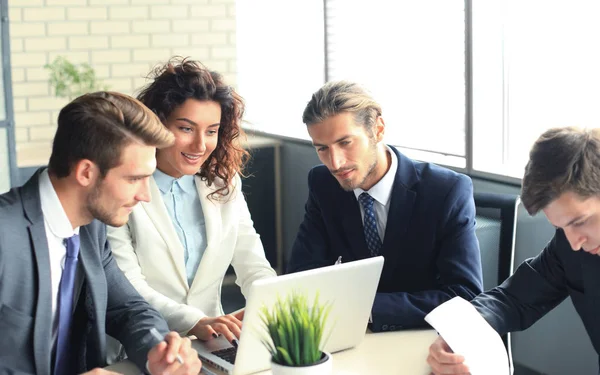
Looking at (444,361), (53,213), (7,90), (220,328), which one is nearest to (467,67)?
(220,328)

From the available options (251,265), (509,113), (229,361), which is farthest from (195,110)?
(509,113)

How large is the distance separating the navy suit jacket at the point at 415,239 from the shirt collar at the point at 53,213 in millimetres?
896

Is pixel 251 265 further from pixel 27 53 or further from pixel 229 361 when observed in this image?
pixel 27 53

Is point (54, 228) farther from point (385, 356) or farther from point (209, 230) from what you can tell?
point (385, 356)

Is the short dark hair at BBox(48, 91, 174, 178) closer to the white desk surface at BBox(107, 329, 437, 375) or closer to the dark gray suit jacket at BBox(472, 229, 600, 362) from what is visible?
the white desk surface at BBox(107, 329, 437, 375)

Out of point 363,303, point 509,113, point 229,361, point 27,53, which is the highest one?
point 27,53

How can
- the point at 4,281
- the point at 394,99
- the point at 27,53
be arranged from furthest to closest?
the point at 27,53, the point at 394,99, the point at 4,281

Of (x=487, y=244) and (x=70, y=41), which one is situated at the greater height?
(x=70, y=41)

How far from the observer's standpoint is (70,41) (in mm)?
5277

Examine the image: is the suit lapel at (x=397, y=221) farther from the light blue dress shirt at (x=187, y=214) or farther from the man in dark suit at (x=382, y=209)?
the light blue dress shirt at (x=187, y=214)

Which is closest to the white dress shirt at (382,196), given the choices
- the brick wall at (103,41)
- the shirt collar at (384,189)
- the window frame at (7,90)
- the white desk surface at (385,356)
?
the shirt collar at (384,189)

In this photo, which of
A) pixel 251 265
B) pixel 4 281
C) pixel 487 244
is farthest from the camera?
pixel 251 265

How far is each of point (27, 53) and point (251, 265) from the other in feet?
9.51

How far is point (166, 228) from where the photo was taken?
9.23 ft
